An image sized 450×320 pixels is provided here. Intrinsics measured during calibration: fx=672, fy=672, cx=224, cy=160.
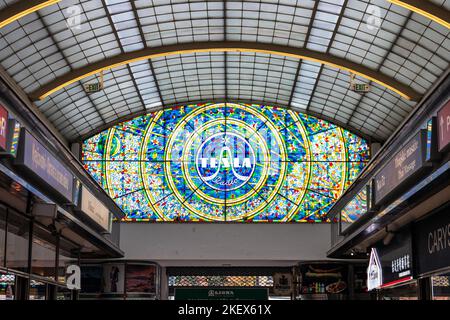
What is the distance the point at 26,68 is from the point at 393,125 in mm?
23899

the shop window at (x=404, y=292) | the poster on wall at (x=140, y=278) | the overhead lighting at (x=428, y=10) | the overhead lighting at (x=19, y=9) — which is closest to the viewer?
the shop window at (x=404, y=292)

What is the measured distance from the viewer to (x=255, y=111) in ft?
159

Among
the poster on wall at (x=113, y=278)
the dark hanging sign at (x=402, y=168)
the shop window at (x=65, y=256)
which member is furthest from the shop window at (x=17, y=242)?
the poster on wall at (x=113, y=278)

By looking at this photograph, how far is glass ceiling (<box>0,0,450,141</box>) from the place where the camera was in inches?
1347

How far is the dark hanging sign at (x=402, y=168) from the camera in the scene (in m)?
15.5

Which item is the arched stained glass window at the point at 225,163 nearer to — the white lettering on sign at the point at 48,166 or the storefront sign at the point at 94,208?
the storefront sign at the point at 94,208

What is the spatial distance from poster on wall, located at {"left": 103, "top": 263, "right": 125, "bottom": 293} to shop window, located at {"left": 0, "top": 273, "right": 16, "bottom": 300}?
23349 millimetres

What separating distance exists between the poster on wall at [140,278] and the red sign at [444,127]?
98.4 ft

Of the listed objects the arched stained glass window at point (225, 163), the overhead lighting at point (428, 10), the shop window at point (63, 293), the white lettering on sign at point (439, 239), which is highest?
the overhead lighting at point (428, 10)

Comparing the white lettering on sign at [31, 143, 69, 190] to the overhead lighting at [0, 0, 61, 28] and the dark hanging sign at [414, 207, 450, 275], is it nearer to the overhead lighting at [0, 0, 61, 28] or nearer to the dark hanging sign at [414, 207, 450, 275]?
the overhead lighting at [0, 0, 61, 28]
